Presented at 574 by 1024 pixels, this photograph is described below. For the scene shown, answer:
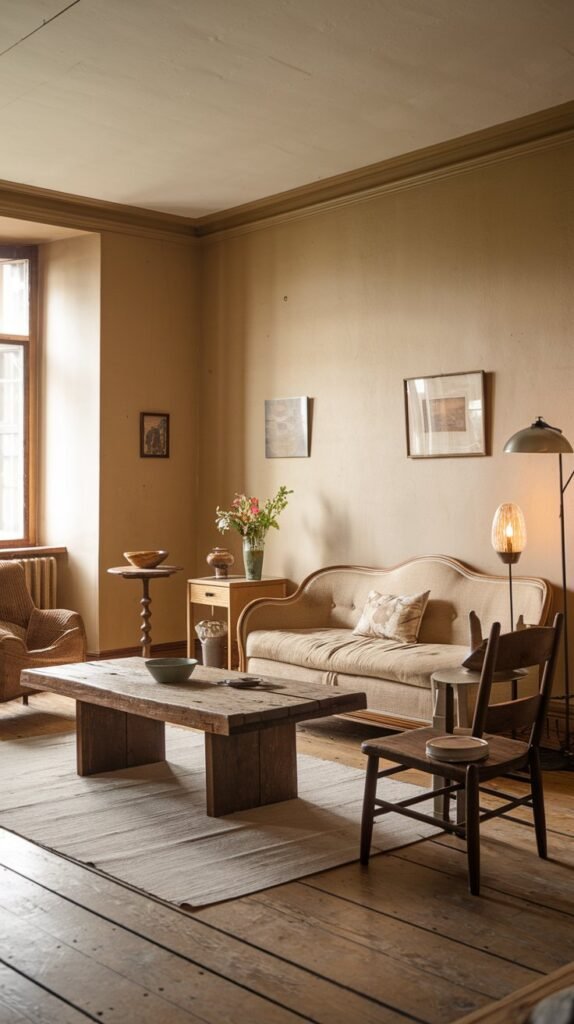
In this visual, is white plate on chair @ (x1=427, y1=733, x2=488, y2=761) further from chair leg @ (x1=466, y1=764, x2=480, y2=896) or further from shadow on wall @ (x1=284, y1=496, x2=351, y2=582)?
shadow on wall @ (x1=284, y1=496, x2=351, y2=582)

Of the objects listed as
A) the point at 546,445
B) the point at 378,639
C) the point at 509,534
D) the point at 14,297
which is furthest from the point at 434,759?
the point at 14,297

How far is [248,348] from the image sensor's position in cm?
745

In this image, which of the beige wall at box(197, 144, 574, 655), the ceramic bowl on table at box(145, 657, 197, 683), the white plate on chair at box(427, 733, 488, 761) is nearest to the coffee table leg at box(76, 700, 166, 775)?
the ceramic bowl on table at box(145, 657, 197, 683)

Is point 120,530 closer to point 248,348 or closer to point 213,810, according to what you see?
point 248,348

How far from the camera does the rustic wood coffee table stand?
3.95 metres

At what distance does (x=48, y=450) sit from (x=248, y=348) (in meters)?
1.64

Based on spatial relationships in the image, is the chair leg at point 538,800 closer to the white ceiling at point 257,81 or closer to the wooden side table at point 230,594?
the white ceiling at point 257,81

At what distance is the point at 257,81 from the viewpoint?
4965 mm

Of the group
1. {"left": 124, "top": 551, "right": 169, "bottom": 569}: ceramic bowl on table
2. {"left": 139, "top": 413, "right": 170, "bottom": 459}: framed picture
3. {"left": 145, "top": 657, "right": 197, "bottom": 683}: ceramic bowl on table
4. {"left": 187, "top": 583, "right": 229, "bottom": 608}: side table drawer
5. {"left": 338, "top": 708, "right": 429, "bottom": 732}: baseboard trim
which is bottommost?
{"left": 338, "top": 708, "right": 429, "bottom": 732}: baseboard trim

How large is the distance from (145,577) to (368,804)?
141 inches

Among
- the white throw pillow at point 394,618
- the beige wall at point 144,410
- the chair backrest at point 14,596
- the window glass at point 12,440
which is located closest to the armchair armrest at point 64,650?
the chair backrest at point 14,596

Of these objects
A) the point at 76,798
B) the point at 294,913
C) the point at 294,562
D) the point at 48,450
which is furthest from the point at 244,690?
the point at 48,450

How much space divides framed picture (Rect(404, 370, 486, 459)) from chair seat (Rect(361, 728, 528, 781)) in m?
2.50

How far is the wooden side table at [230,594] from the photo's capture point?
6.62 metres
